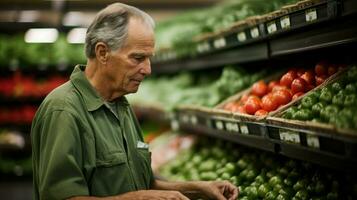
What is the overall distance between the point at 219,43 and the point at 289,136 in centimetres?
156

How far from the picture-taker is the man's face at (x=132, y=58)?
245cm

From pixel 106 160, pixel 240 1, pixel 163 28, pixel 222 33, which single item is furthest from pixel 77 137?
pixel 163 28

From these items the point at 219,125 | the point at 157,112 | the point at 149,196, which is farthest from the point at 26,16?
the point at 149,196

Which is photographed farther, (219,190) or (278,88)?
(278,88)

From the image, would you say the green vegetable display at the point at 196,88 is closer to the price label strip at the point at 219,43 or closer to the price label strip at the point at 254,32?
the price label strip at the point at 219,43

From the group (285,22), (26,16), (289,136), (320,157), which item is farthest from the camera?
(26,16)

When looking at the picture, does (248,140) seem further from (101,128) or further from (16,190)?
(16,190)

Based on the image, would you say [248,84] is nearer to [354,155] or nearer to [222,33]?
[222,33]

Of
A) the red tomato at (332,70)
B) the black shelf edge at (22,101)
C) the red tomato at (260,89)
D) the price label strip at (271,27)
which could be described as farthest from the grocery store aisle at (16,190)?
the red tomato at (332,70)

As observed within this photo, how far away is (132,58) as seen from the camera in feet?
8.10

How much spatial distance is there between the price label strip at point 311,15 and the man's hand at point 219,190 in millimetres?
910

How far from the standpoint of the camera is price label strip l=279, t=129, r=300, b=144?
225cm

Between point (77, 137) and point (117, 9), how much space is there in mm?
622

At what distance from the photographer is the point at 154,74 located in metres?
7.59
